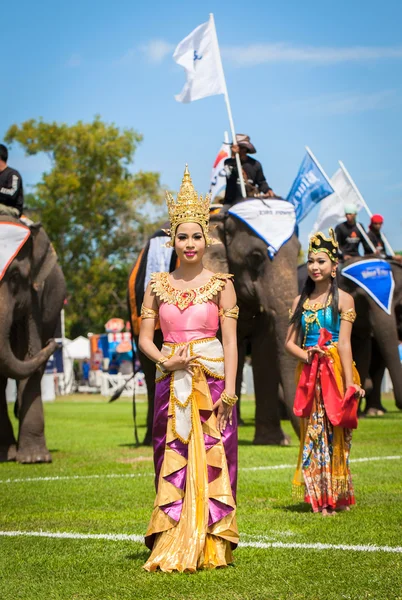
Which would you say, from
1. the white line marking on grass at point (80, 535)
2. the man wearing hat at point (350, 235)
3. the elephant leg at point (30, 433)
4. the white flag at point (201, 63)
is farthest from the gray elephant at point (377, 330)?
the white line marking on grass at point (80, 535)

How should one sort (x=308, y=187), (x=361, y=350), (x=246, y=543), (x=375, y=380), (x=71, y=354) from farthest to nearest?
(x=71, y=354) < (x=375, y=380) < (x=308, y=187) < (x=361, y=350) < (x=246, y=543)

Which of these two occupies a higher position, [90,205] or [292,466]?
[90,205]

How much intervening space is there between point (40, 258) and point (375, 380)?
10879mm

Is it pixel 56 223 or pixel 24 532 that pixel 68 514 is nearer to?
pixel 24 532

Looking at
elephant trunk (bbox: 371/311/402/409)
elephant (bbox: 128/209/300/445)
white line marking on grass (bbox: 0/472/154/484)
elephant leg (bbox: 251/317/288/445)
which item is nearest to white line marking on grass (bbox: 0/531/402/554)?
white line marking on grass (bbox: 0/472/154/484)

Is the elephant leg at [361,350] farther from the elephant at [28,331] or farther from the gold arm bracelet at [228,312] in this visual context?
the gold arm bracelet at [228,312]

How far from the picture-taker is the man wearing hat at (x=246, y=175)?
1489 centimetres

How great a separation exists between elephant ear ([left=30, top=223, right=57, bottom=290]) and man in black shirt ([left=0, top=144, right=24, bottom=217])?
0.33m

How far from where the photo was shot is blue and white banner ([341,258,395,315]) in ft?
59.3

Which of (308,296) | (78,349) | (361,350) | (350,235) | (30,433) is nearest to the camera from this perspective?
(308,296)

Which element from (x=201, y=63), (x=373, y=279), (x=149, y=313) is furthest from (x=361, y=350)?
(x=149, y=313)

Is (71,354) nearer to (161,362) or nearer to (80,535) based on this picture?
(80,535)

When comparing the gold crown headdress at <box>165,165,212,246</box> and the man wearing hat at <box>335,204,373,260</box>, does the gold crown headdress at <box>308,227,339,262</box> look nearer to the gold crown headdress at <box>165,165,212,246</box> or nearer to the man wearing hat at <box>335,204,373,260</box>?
the gold crown headdress at <box>165,165,212,246</box>

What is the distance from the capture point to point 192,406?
21.7 ft
